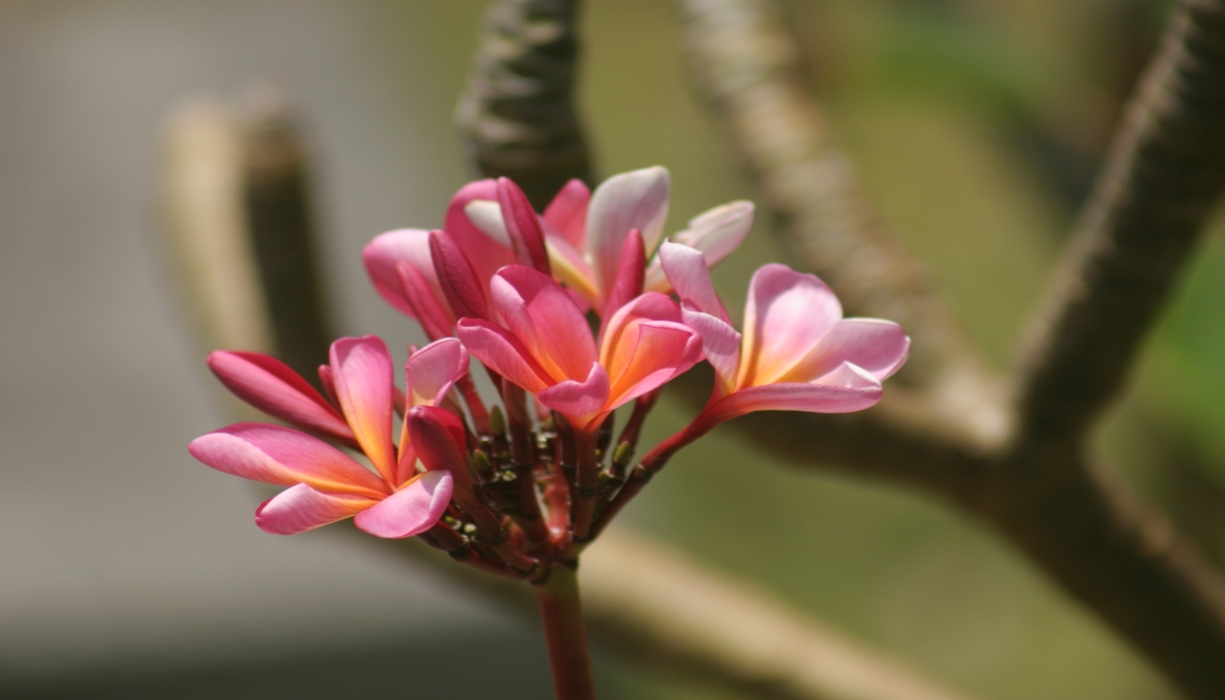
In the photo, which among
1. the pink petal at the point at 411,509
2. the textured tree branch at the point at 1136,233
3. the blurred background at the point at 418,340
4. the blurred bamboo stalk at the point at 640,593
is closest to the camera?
the pink petal at the point at 411,509

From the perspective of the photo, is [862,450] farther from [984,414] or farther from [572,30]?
[572,30]

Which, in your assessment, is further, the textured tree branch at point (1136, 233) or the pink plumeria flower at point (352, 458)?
the textured tree branch at point (1136, 233)

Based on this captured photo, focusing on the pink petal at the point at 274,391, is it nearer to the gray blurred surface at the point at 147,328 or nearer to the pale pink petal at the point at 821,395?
the pale pink petal at the point at 821,395

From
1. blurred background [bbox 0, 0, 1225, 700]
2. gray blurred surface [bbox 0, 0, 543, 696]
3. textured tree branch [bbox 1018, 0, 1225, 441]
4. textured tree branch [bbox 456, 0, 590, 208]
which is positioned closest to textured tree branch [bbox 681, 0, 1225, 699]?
textured tree branch [bbox 1018, 0, 1225, 441]

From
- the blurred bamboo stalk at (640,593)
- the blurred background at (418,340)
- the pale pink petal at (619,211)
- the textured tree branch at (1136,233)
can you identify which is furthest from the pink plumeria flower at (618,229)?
the blurred background at (418,340)

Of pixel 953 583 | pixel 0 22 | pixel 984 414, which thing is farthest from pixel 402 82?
pixel 984 414

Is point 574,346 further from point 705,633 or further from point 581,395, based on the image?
point 705,633
